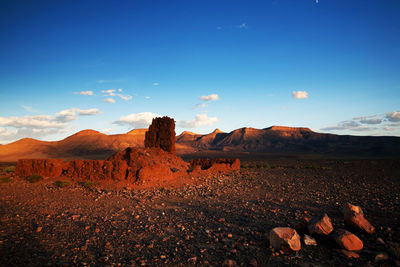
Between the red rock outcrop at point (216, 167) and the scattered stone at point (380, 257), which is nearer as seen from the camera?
the scattered stone at point (380, 257)

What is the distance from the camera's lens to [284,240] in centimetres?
418

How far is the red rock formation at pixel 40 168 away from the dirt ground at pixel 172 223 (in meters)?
1.57

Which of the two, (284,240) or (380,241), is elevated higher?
(284,240)

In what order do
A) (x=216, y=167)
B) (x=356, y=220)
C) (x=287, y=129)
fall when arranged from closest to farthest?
(x=356, y=220) → (x=216, y=167) → (x=287, y=129)

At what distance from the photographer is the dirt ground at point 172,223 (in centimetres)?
405

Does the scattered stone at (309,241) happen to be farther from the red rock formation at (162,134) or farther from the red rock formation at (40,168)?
the red rock formation at (162,134)

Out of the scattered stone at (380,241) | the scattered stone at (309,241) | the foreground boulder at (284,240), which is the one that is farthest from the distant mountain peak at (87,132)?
the scattered stone at (380,241)

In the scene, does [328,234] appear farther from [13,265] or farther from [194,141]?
[194,141]

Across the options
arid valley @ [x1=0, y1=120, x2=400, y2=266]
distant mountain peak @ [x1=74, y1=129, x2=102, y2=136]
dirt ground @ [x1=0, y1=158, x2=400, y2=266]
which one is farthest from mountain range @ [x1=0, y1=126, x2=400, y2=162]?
dirt ground @ [x1=0, y1=158, x2=400, y2=266]

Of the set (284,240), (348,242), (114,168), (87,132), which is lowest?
(348,242)

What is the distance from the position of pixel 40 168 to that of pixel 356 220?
1457 cm

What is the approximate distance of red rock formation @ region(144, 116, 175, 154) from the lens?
17500mm

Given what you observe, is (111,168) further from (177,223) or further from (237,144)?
(237,144)

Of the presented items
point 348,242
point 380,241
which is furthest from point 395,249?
point 348,242
